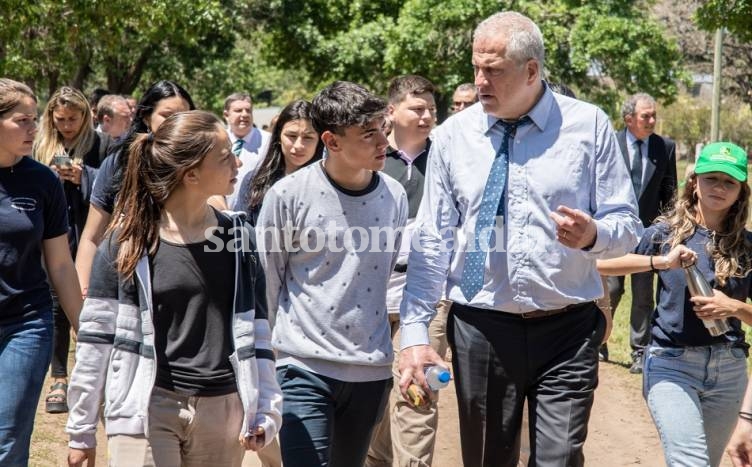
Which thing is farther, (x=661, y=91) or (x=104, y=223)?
(x=661, y=91)

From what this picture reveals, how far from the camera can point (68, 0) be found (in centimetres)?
1321

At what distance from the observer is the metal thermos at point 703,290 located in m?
4.77

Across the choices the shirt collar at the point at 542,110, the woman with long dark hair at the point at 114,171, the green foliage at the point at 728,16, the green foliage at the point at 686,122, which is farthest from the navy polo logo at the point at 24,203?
the green foliage at the point at 686,122

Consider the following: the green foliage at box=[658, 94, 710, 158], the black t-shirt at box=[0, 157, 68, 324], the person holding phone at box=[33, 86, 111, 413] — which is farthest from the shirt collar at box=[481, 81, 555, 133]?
the green foliage at box=[658, 94, 710, 158]

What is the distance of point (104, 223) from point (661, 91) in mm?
22297

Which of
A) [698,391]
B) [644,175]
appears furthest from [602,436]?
[698,391]

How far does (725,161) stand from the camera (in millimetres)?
4949

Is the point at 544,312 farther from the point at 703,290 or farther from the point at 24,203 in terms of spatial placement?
the point at 24,203

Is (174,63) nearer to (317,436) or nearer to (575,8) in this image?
(575,8)

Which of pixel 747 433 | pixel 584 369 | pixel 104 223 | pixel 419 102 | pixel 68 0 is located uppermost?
pixel 68 0

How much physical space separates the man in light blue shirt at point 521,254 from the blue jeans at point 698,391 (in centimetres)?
51

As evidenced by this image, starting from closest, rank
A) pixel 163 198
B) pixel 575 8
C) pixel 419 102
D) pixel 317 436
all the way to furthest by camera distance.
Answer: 1. pixel 163 198
2. pixel 317 436
3. pixel 419 102
4. pixel 575 8

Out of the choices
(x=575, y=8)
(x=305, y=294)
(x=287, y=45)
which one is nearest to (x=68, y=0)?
(x=305, y=294)

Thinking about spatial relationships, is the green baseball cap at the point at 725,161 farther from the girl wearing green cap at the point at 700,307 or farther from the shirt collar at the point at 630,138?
the shirt collar at the point at 630,138
